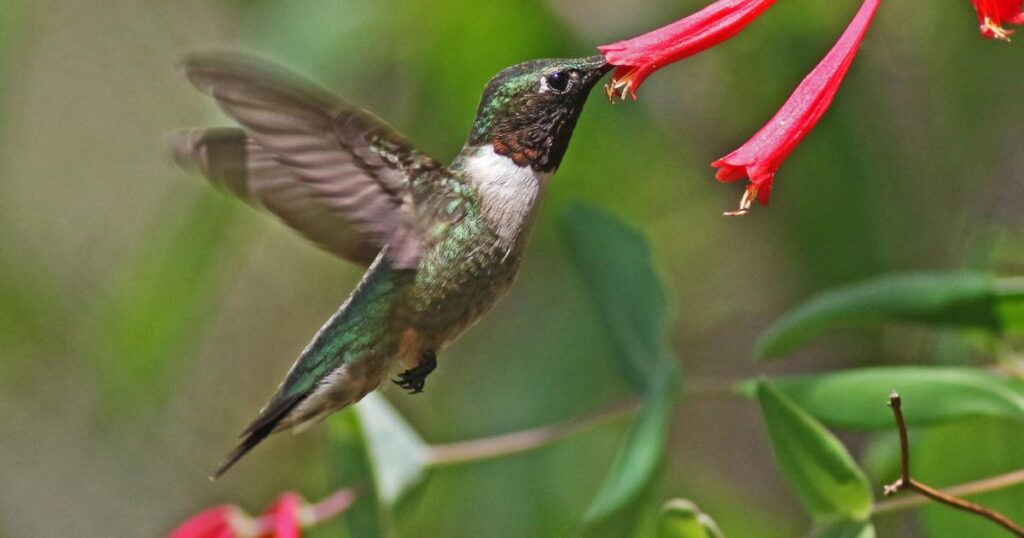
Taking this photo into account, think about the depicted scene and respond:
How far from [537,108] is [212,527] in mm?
584

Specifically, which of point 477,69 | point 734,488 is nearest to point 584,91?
point 477,69

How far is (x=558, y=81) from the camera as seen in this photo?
86 cm

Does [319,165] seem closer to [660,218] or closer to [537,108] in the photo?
[537,108]

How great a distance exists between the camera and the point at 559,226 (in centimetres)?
133

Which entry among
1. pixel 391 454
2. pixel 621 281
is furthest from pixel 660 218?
pixel 391 454

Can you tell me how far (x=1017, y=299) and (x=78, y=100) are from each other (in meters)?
2.49

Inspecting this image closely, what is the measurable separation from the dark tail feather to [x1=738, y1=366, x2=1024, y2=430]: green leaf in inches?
12.8

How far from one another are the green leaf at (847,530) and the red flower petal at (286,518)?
1.34 ft

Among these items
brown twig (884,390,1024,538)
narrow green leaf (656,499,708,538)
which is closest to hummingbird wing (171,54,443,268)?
narrow green leaf (656,499,708,538)

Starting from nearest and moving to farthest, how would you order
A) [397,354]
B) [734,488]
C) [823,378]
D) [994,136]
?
1. [397,354]
2. [823,378]
3. [994,136]
4. [734,488]

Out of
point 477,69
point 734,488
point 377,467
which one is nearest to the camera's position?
point 377,467

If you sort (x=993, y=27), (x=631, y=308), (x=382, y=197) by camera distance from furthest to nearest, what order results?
(x=631, y=308) → (x=382, y=197) → (x=993, y=27)

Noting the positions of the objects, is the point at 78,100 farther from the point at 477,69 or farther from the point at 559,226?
the point at 559,226

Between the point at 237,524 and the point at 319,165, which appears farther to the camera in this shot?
the point at 237,524
